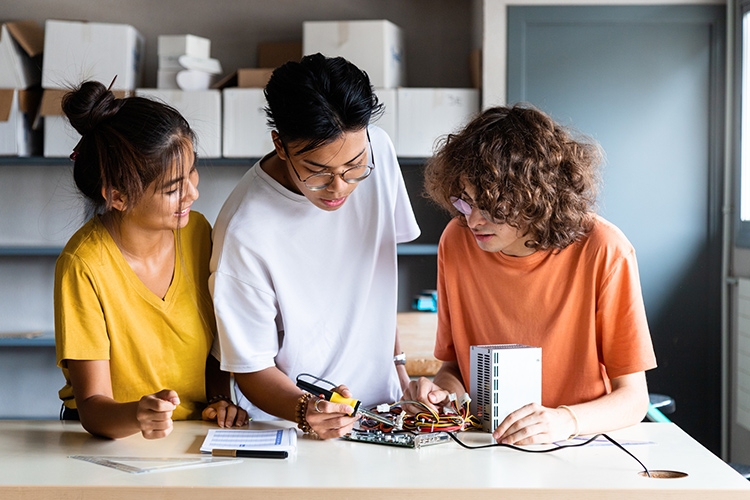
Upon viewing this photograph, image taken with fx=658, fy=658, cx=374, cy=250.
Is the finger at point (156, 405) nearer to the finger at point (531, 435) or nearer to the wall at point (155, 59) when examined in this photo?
the finger at point (531, 435)

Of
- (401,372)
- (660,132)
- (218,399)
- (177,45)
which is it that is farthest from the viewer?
(177,45)

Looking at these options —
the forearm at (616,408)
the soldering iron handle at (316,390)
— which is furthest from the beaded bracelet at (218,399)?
the forearm at (616,408)

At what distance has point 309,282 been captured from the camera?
147 cm

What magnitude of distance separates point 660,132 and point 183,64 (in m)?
2.34

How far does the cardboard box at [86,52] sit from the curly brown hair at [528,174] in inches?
96.3

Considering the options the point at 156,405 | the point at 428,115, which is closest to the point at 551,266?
the point at 156,405

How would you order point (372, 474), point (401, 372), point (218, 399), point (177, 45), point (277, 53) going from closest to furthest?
1. point (372, 474)
2. point (218, 399)
3. point (401, 372)
4. point (177, 45)
5. point (277, 53)

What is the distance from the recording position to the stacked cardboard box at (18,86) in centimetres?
320

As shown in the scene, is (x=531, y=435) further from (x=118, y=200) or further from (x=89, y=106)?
(x=89, y=106)

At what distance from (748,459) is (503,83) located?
6.71 feet

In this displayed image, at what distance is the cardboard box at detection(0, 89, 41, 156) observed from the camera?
10.5 feet

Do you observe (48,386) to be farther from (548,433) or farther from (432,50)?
(548,433)

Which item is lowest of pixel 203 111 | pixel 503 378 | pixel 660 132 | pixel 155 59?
pixel 503 378

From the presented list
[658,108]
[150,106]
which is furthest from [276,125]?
[658,108]
